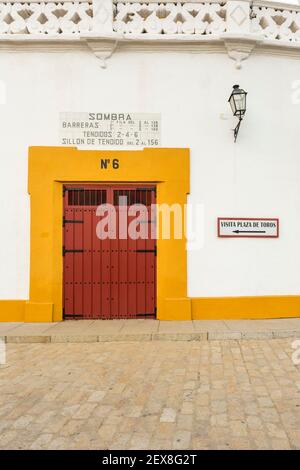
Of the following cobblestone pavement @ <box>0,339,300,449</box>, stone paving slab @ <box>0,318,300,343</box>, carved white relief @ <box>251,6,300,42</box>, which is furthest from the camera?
carved white relief @ <box>251,6,300,42</box>

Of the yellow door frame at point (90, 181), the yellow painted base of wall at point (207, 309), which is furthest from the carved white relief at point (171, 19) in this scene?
the yellow painted base of wall at point (207, 309)

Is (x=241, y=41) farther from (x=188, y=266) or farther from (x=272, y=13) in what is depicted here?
(x=188, y=266)

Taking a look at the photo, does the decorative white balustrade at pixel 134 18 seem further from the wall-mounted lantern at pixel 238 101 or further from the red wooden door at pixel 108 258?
the red wooden door at pixel 108 258

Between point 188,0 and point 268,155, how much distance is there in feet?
11.4

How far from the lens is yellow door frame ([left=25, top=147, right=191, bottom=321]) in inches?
279

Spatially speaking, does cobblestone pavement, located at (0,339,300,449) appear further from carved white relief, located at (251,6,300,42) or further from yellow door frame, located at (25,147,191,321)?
carved white relief, located at (251,6,300,42)

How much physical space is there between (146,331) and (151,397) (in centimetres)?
242

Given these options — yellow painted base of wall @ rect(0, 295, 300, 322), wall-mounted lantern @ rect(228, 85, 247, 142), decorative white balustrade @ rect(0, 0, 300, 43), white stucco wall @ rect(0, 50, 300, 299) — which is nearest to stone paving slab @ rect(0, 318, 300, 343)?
yellow painted base of wall @ rect(0, 295, 300, 322)

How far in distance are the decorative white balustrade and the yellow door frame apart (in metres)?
2.41

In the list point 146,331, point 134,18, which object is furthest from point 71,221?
point 134,18

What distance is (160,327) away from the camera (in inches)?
255
